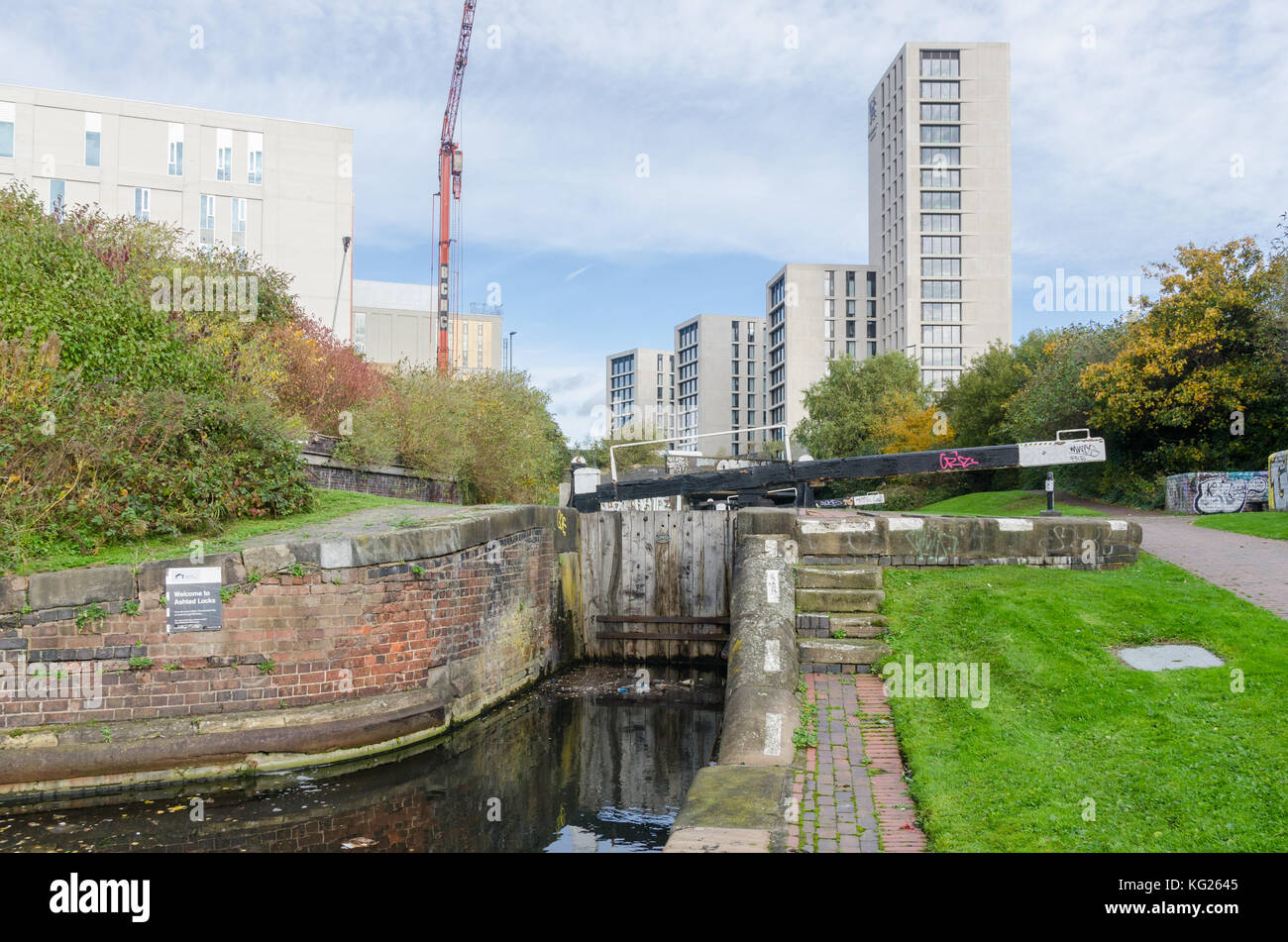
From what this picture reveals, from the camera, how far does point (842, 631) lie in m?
8.66

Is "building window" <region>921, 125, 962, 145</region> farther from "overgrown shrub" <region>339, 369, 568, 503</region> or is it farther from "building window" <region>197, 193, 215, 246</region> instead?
"overgrown shrub" <region>339, 369, 568, 503</region>

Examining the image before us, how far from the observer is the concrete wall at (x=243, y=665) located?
7320 mm

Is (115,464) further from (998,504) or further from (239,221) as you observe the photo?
(239,221)

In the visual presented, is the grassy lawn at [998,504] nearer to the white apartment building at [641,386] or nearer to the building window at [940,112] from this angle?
the building window at [940,112]

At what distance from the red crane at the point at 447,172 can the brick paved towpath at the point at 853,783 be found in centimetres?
5593

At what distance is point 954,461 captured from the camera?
1348 centimetres

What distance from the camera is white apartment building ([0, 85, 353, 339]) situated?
43250mm

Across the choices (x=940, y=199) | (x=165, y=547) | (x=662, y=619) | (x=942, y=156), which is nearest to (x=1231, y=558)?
(x=662, y=619)

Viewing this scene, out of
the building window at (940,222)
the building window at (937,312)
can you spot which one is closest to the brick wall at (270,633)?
the building window at (937,312)

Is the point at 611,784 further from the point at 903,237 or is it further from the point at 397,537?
the point at 903,237

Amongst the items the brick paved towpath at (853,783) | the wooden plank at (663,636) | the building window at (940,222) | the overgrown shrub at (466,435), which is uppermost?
the building window at (940,222)

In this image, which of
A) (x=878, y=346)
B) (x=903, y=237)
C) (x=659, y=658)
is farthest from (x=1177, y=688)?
(x=878, y=346)

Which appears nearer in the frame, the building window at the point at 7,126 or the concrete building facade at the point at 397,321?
the building window at the point at 7,126

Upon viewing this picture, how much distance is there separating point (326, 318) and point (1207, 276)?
133 ft
